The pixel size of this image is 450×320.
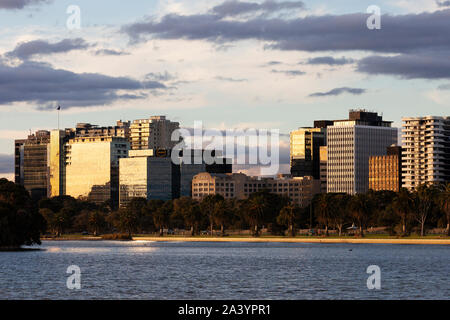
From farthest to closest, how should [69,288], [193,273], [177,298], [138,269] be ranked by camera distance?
[138,269], [193,273], [69,288], [177,298]

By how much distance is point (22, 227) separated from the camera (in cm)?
19750

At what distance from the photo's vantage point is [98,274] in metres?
134

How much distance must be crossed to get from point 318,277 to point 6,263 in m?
Answer: 58.9

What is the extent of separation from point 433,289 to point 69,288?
42.6 metres

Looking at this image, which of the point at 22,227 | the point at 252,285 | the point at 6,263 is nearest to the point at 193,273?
the point at 252,285

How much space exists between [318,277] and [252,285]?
18294mm
